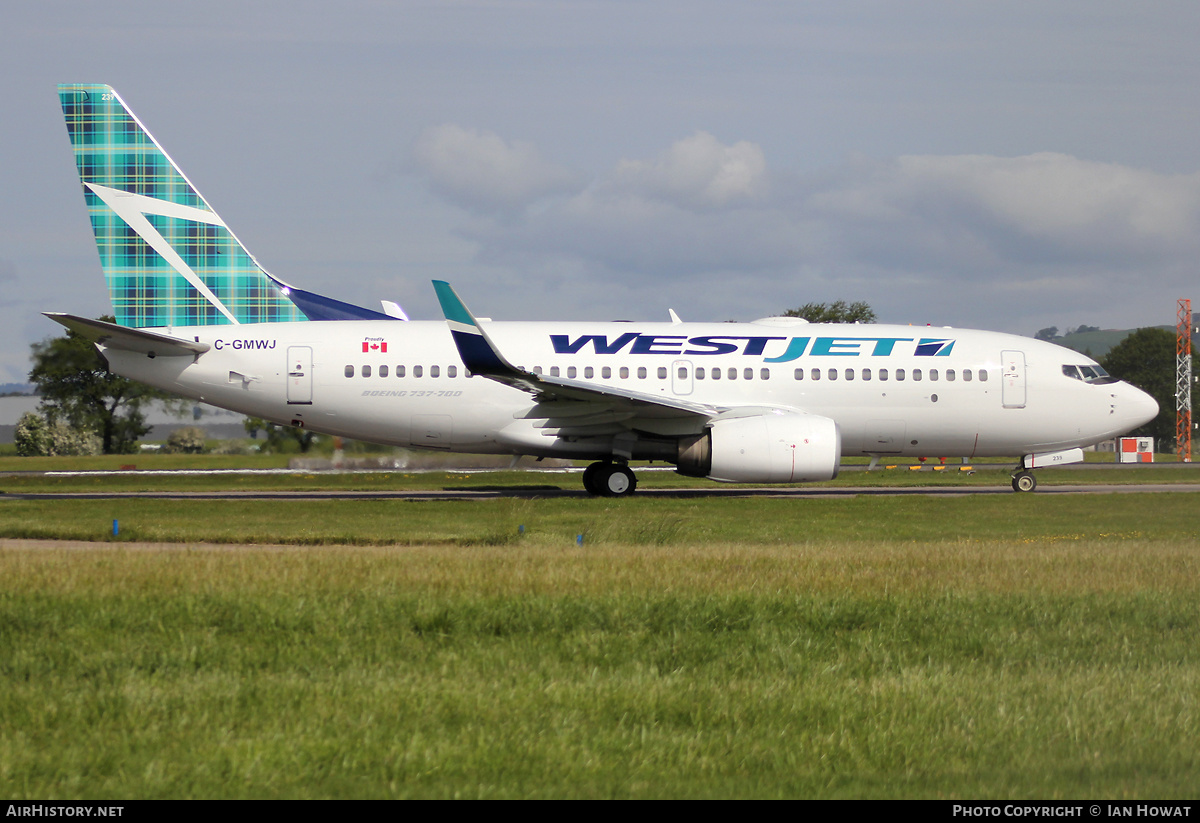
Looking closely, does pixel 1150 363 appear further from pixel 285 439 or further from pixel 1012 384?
pixel 285 439

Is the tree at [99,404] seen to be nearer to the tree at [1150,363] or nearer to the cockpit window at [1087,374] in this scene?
the cockpit window at [1087,374]

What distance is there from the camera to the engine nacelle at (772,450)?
72.7 feet

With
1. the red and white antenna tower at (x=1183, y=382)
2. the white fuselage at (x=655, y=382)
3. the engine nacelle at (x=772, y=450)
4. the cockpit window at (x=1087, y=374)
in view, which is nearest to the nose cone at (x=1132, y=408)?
the white fuselage at (x=655, y=382)

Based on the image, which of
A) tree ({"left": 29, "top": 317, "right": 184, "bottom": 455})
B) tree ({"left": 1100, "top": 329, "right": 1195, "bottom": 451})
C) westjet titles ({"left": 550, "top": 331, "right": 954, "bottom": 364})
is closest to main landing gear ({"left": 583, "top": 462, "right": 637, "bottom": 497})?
westjet titles ({"left": 550, "top": 331, "right": 954, "bottom": 364})

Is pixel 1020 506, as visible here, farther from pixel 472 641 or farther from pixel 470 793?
pixel 470 793

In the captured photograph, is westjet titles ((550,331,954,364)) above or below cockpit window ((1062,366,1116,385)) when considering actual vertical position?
above

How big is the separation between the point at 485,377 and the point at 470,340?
230 centimetres

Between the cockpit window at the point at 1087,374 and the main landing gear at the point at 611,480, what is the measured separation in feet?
36.1

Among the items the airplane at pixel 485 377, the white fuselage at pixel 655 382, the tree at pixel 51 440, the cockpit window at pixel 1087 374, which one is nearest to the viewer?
the airplane at pixel 485 377

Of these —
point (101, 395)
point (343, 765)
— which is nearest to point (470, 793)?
point (343, 765)

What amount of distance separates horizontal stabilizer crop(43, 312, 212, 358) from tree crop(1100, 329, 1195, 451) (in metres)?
103

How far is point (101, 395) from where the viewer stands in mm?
64750

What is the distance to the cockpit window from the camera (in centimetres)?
2602

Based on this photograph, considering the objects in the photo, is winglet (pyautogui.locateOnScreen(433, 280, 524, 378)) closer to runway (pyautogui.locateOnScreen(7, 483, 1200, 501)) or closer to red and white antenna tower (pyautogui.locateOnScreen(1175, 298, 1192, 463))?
runway (pyautogui.locateOnScreen(7, 483, 1200, 501))
